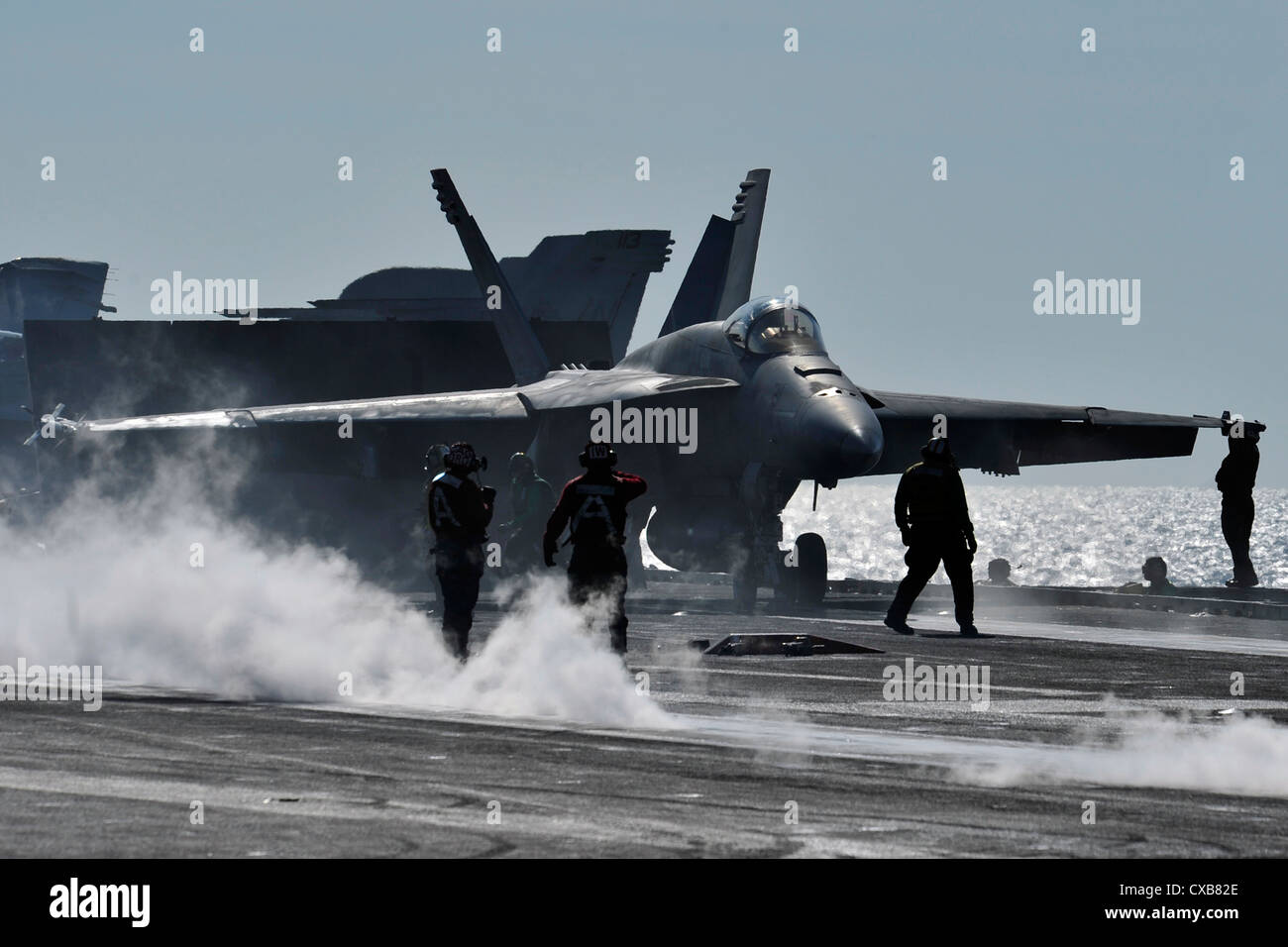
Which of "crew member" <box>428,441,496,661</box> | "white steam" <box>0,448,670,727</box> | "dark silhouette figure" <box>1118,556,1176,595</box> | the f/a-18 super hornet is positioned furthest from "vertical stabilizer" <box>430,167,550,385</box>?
"crew member" <box>428,441,496,661</box>

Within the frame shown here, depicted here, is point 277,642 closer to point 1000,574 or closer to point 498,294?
point 498,294

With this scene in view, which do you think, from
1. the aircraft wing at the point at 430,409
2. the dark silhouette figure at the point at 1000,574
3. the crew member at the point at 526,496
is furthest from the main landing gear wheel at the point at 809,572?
the dark silhouette figure at the point at 1000,574

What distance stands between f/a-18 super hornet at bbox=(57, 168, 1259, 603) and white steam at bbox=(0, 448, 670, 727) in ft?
15.1

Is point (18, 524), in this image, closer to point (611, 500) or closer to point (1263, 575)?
point (611, 500)

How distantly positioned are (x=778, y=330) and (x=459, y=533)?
12670 millimetres

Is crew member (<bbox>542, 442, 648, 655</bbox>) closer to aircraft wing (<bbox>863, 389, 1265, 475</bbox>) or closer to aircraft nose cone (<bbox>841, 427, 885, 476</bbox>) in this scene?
aircraft nose cone (<bbox>841, 427, 885, 476</bbox>)

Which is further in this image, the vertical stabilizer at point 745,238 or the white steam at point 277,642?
the vertical stabilizer at point 745,238

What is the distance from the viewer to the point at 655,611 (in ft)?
93.7

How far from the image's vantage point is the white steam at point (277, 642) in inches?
542

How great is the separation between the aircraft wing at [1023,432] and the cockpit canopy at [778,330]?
410 cm

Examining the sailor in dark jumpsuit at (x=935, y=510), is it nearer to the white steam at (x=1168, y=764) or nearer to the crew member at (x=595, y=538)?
the crew member at (x=595, y=538)

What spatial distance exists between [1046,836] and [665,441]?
70.4 feet

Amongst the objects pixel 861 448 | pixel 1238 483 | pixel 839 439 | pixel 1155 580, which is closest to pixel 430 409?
pixel 839 439
